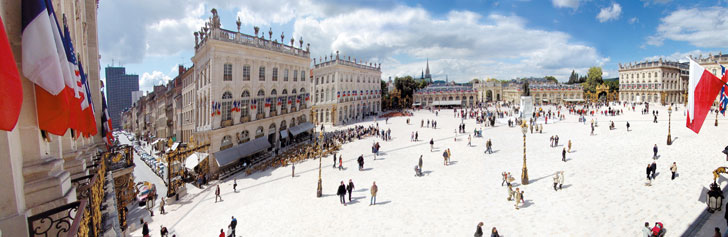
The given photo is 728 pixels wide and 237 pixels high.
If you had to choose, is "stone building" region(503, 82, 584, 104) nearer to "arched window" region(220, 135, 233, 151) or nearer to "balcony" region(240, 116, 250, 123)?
"balcony" region(240, 116, 250, 123)

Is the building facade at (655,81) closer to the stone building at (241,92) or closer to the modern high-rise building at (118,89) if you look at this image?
the stone building at (241,92)

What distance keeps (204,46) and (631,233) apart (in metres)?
30.0

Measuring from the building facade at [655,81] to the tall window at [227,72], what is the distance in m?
95.0

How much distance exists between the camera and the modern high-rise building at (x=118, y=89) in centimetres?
14625

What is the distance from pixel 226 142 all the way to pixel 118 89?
163179mm

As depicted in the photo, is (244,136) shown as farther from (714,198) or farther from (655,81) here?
(655,81)

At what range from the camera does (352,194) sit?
1722 centimetres

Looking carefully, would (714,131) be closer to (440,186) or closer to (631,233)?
(631,233)

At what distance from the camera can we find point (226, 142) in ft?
89.7

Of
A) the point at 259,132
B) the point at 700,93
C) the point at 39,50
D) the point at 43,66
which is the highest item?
the point at 39,50

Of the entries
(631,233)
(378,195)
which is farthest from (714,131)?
(378,195)

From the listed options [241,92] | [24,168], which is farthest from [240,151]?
[24,168]

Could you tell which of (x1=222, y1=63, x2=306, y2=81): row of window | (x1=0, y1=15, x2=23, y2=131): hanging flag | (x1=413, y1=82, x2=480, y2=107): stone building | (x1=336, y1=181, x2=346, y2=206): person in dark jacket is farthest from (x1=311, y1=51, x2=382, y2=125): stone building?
(x1=0, y1=15, x2=23, y2=131): hanging flag

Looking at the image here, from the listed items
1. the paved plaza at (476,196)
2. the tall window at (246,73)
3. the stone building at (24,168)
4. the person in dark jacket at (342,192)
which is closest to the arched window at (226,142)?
the paved plaza at (476,196)
